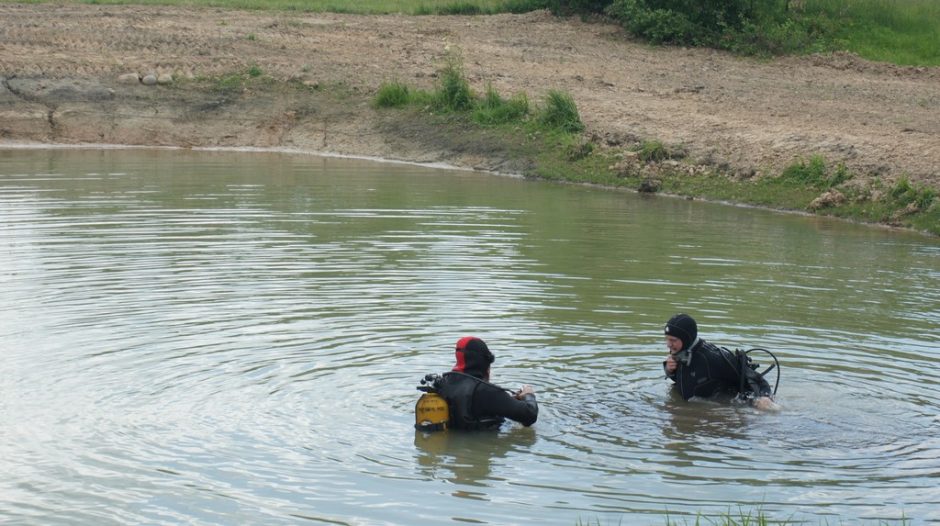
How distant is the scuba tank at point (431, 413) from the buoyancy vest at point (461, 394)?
3.2 inches

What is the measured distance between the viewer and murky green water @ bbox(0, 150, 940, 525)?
26.1 feet

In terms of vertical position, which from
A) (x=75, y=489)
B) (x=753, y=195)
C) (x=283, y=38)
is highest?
(x=283, y=38)

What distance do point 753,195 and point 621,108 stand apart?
548 centimetres

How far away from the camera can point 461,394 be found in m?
8.94

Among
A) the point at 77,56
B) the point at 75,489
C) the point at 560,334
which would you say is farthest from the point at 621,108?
the point at 75,489

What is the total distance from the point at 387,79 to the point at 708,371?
20150mm

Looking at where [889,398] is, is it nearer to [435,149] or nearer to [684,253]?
[684,253]

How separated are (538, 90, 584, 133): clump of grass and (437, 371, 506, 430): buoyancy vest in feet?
53.3

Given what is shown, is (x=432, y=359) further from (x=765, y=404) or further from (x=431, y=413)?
(x=765, y=404)

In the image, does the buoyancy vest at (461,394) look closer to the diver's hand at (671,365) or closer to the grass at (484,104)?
the diver's hand at (671,365)

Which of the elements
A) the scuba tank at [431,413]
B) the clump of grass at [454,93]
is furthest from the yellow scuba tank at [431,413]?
the clump of grass at [454,93]

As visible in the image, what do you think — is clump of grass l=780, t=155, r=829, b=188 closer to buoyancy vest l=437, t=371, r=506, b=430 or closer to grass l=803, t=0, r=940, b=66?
grass l=803, t=0, r=940, b=66

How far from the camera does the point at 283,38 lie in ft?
104

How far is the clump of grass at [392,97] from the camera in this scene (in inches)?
1088
